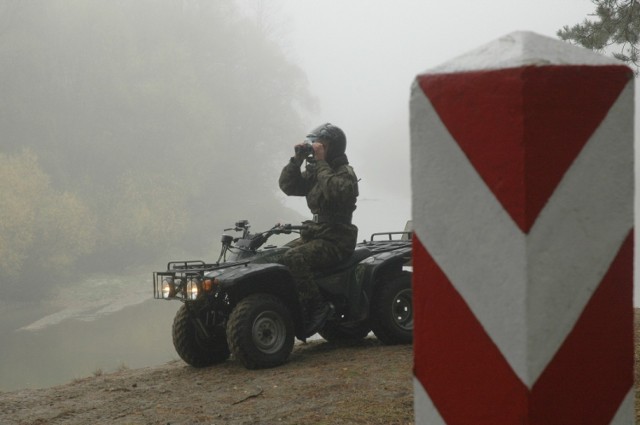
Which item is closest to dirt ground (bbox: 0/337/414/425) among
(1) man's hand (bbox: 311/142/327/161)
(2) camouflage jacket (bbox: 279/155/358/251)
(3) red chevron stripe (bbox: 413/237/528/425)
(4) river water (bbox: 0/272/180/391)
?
(2) camouflage jacket (bbox: 279/155/358/251)

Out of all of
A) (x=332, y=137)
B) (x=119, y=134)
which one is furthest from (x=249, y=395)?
(x=119, y=134)

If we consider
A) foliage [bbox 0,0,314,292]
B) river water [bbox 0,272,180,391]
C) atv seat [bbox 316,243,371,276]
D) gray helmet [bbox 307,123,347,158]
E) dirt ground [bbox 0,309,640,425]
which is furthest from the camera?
foliage [bbox 0,0,314,292]

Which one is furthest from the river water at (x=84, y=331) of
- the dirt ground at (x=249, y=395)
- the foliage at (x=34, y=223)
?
the dirt ground at (x=249, y=395)

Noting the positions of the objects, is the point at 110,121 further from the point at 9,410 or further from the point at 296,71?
the point at 9,410

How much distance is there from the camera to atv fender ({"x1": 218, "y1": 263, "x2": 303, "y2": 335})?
869 cm

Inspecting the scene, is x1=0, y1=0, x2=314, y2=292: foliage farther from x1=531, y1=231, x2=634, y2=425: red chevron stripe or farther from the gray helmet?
x1=531, y1=231, x2=634, y2=425: red chevron stripe

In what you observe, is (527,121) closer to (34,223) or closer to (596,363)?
(596,363)

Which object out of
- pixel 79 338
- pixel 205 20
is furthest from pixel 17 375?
pixel 205 20

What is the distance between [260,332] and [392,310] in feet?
5.48

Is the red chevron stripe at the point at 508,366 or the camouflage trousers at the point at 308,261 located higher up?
the camouflage trousers at the point at 308,261

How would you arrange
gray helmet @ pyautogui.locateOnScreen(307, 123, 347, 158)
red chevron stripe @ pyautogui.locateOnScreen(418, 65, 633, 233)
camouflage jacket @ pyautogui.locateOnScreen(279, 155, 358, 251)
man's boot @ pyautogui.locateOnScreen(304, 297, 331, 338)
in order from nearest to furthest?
red chevron stripe @ pyautogui.locateOnScreen(418, 65, 633, 233)
man's boot @ pyautogui.locateOnScreen(304, 297, 331, 338)
camouflage jacket @ pyautogui.locateOnScreen(279, 155, 358, 251)
gray helmet @ pyautogui.locateOnScreen(307, 123, 347, 158)

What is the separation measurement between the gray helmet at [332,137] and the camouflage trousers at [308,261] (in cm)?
101

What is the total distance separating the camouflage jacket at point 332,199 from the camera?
368 inches

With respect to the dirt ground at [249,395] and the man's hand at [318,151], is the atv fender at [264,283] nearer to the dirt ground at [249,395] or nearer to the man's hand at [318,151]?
the dirt ground at [249,395]
